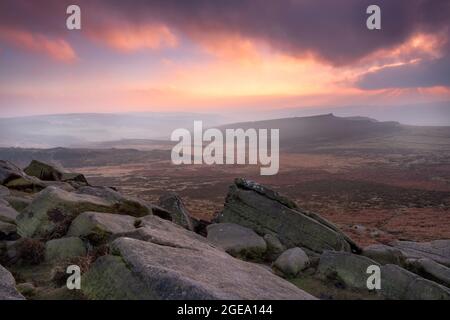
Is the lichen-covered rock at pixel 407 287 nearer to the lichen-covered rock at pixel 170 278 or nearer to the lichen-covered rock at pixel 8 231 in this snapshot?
the lichen-covered rock at pixel 170 278

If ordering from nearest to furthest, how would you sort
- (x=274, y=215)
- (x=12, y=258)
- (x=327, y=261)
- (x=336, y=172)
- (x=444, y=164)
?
(x=12, y=258), (x=327, y=261), (x=274, y=215), (x=336, y=172), (x=444, y=164)

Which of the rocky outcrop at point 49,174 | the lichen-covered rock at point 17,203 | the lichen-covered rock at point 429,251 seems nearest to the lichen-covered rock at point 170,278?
the lichen-covered rock at point 17,203

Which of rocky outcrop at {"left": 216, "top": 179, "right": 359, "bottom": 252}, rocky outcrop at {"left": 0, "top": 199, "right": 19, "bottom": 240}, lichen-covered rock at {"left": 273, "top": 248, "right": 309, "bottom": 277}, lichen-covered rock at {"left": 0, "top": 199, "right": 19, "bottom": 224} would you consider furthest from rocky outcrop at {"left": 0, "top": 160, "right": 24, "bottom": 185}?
lichen-covered rock at {"left": 273, "top": 248, "right": 309, "bottom": 277}

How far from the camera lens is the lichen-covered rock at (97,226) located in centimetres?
Answer: 1257

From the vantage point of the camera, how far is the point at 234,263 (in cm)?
1020

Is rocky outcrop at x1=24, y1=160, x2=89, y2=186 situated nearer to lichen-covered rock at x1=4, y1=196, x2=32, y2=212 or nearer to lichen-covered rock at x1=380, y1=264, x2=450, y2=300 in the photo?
lichen-covered rock at x1=4, y1=196, x2=32, y2=212

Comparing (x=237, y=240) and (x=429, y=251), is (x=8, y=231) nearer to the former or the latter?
(x=237, y=240)

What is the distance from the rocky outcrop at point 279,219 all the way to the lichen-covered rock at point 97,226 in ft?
32.7

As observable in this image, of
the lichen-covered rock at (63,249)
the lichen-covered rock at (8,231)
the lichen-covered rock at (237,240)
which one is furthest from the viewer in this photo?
the lichen-covered rock at (237,240)

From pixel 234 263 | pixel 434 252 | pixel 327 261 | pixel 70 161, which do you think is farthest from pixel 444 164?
pixel 70 161

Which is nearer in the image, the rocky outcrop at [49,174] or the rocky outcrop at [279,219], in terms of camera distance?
the rocky outcrop at [279,219]

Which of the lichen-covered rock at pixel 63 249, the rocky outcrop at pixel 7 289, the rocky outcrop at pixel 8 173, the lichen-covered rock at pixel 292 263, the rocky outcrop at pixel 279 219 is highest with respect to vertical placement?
the rocky outcrop at pixel 8 173
